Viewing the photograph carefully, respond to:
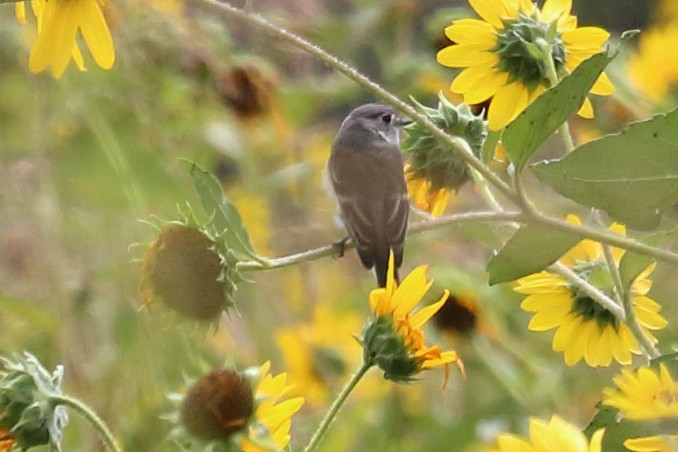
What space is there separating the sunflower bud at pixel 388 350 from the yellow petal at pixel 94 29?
19 centimetres

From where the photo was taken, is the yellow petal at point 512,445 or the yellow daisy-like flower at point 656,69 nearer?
the yellow petal at point 512,445

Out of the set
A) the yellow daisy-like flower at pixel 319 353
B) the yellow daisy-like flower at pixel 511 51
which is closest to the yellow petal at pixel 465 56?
the yellow daisy-like flower at pixel 511 51

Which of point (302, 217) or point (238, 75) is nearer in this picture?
point (238, 75)

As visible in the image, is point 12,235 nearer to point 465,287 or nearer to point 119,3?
point 119,3

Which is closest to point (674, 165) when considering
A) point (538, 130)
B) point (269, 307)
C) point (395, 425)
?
point (538, 130)

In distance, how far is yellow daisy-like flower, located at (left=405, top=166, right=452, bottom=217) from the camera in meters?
0.70

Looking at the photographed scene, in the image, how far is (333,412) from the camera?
0.54m

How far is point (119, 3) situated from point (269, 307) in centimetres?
36

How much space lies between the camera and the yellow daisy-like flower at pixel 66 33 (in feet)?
1.93

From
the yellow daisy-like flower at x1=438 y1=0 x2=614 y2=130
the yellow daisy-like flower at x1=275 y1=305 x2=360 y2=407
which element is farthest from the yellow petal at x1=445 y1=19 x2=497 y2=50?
the yellow daisy-like flower at x1=275 y1=305 x2=360 y2=407

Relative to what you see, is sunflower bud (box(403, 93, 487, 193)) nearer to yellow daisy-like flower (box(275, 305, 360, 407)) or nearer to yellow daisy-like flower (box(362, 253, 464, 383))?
yellow daisy-like flower (box(362, 253, 464, 383))

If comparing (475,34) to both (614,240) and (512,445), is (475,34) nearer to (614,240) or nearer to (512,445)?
(614,240)

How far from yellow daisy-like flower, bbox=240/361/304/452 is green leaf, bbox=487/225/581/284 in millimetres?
116

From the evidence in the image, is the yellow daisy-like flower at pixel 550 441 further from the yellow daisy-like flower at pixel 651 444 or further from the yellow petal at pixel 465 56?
the yellow petal at pixel 465 56
